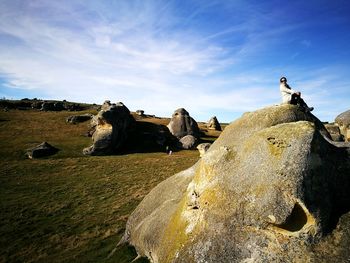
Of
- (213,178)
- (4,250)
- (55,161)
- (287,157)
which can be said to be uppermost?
(287,157)

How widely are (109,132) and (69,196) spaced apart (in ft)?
99.9

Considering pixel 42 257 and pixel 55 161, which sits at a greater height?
pixel 55 161

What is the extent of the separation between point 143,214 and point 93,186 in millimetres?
22190

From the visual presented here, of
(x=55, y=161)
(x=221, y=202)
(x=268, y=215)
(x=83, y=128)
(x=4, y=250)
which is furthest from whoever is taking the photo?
(x=83, y=128)

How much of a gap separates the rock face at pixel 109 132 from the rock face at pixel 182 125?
16090mm

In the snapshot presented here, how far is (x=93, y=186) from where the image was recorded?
43.3 metres

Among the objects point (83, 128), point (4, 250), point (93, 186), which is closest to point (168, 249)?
point (4, 250)

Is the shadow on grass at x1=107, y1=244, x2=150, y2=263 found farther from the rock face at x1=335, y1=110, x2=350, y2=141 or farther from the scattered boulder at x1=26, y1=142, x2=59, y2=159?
the scattered boulder at x1=26, y1=142, x2=59, y2=159

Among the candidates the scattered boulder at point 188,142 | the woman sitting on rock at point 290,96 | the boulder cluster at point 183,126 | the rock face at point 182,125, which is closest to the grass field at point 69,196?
the scattered boulder at point 188,142

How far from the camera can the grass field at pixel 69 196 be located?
Answer: 24828 millimetres

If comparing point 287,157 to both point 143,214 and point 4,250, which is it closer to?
point 143,214

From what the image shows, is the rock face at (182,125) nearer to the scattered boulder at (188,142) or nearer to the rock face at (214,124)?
the scattered boulder at (188,142)

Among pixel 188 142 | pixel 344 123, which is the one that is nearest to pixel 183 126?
pixel 188 142

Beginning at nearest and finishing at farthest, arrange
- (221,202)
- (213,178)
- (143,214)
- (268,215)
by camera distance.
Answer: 1. (268,215)
2. (221,202)
3. (213,178)
4. (143,214)
